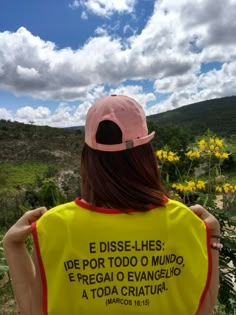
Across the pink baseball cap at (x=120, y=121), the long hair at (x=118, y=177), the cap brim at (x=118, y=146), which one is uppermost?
the pink baseball cap at (x=120, y=121)

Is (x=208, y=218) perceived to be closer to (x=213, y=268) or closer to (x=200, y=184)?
(x=213, y=268)

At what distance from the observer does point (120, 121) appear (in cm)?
96

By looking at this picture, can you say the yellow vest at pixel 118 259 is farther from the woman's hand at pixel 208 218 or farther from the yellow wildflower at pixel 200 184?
the yellow wildflower at pixel 200 184

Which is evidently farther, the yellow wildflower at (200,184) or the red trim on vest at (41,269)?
the yellow wildflower at (200,184)

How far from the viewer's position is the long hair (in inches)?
37.2

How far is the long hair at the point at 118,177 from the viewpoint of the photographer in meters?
0.94

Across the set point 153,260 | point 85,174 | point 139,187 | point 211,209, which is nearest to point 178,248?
point 153,260

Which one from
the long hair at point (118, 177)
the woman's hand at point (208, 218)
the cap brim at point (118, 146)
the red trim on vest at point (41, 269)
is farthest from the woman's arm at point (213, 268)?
the red trim on vest at point (41, 269)

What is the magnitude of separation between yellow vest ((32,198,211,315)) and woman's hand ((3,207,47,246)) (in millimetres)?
71

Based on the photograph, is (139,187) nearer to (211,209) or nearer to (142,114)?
(142,114)

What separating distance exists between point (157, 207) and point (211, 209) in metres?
1.15

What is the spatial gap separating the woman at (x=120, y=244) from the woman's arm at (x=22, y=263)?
0.01 m

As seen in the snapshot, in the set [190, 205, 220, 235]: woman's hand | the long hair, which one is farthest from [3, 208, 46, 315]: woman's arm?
[190, 205, 220, 235]: woman's hand

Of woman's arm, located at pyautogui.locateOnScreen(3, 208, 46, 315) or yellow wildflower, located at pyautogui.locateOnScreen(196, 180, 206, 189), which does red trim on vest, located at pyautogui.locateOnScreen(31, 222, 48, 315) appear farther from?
yellow wildflower, located at pyautogui.locateOnScreen(196, 180, 206, 189)
